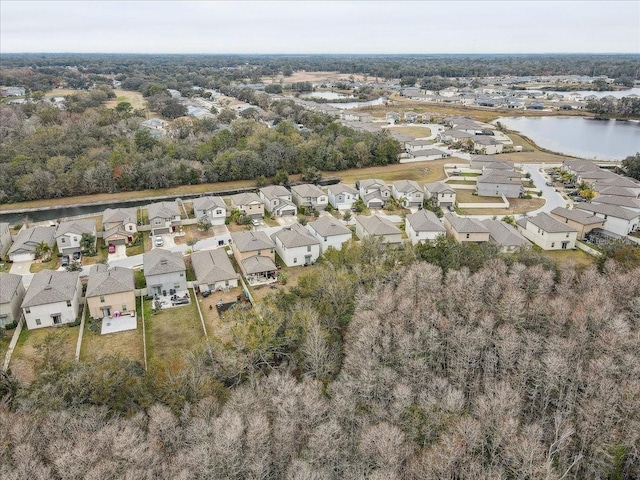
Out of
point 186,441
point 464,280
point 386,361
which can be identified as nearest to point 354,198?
point 464,280

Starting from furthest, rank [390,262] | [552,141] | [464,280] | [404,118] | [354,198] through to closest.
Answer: [404,118] → [552,141] → [354,198] → [390,262] → [464,280]

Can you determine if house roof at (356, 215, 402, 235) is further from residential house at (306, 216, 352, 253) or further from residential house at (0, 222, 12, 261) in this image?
residential house at (0, 222, 12, 261)

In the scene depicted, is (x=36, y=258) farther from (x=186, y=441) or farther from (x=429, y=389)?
(x=429, y=389)

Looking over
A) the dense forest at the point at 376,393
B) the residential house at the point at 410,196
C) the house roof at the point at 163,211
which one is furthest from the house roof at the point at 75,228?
the residential house at the point at 410,196

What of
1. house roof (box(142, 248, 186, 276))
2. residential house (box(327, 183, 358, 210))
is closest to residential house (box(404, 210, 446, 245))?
residential house (box(327, 183, 358, 210))

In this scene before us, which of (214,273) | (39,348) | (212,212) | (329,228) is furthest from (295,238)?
(39,348)

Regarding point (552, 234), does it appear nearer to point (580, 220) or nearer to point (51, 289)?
point (580, 220)
